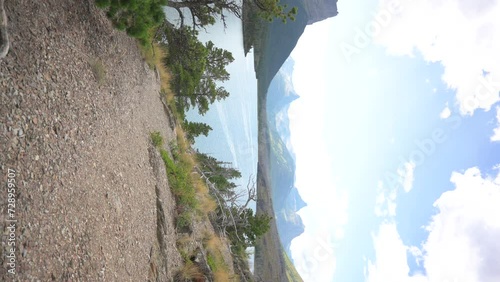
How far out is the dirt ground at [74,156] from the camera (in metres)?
5.79

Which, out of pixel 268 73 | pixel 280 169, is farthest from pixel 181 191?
pixel 280 169

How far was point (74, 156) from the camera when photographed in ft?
24.0

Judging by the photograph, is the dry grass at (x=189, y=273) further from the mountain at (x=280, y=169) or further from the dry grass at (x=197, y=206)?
the mountain at (x=280, y=169)

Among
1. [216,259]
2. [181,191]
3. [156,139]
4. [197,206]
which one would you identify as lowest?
[216,259]

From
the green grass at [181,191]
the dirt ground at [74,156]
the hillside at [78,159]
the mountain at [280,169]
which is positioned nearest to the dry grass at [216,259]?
the green grass at [181,191]

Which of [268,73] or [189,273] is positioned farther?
Result: [268,73]

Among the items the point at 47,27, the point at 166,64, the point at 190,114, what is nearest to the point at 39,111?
the point at 47,27

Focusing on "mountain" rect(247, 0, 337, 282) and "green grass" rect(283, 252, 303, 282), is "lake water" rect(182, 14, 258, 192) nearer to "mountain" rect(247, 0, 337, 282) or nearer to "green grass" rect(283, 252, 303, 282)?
"mountain" rect(247, 0, 337, 282)

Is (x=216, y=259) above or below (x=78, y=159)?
below

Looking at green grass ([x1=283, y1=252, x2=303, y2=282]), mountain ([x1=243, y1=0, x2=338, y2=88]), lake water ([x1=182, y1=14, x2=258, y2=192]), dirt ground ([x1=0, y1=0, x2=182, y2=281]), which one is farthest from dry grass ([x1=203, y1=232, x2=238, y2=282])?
green grass ([x1=283, y1=252, x2=303, y2=282])

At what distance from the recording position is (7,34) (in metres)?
5.92

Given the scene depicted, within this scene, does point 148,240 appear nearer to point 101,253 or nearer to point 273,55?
point 101,253

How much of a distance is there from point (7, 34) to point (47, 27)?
56.5 inches

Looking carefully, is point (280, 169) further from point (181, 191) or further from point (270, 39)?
point (181, 191)
